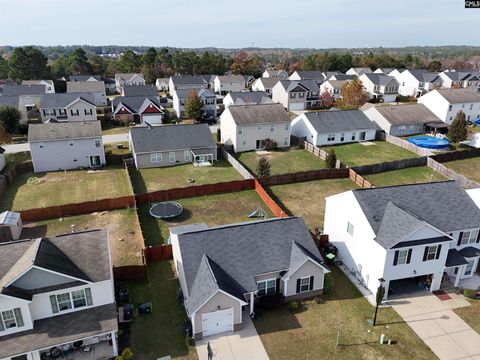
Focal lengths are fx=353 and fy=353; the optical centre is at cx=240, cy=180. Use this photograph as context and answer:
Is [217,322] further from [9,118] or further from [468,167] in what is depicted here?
[9,118]

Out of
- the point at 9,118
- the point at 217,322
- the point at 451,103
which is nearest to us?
the point at 217,322

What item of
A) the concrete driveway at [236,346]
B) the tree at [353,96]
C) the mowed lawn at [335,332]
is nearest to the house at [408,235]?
the mowed lawn at [335,332]

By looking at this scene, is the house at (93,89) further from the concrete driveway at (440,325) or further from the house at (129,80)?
the concrete driveway at (440,325)

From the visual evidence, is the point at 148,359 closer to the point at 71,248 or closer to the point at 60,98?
the point at 71,248

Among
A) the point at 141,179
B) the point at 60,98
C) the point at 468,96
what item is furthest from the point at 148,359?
the point at 468,96

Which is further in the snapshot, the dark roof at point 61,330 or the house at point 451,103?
the house at point 451,103

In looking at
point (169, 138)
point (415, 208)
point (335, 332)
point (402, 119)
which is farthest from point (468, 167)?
point (169, 138)
